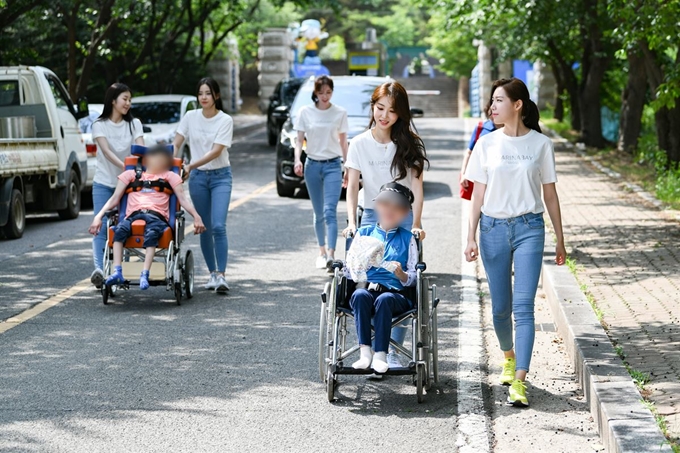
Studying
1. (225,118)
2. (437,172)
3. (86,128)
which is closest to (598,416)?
(225,118)

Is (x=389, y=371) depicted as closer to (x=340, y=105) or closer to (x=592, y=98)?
(x=340, y=105)

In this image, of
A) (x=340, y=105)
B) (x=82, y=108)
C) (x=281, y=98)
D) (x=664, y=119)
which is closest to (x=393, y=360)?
(x=82, y=108)

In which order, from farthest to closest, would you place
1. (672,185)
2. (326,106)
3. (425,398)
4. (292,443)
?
(672,185) → (326,106) → (425,398) → (292,443)

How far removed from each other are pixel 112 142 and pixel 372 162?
12.7 ft

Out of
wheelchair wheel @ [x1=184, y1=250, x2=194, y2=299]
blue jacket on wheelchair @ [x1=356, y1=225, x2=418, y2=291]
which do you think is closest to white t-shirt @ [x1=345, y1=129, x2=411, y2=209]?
blue jacket on wheelchair @ [x1=356, y1=225, x2=418, y2=291]

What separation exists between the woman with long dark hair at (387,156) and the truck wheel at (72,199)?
10167 mm

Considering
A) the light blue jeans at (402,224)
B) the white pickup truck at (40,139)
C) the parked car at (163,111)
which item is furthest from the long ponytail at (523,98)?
the parked car at (163,111)

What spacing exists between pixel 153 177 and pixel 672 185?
9644 mm

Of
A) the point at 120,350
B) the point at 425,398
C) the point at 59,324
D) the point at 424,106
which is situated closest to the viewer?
the point at 425,398

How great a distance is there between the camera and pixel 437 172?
23.6 metres

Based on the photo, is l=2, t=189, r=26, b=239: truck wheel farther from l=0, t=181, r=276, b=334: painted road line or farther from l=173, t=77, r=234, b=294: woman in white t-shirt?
l=173, t=77, r=234, b=294: woman in white t-shirt

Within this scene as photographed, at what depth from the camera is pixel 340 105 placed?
19281 mm

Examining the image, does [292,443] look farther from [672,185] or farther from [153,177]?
[672,185]

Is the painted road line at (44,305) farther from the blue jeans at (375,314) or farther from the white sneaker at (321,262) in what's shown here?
the blue jeans at (375,314)
